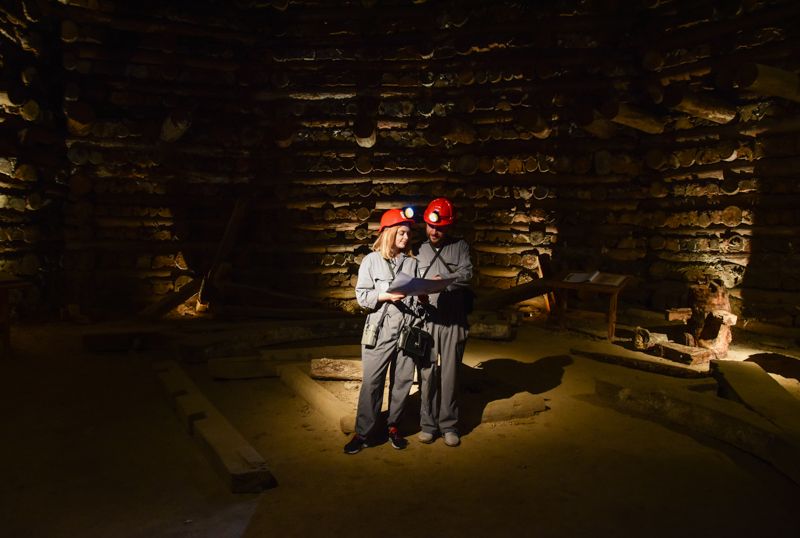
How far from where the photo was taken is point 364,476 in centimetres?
374

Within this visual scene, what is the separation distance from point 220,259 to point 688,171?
9.20 meters

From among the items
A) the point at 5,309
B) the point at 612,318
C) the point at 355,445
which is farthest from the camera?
the point at 612,318

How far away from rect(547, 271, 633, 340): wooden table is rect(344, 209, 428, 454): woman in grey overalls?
5.10 m

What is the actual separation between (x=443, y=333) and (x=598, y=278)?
5189 mm

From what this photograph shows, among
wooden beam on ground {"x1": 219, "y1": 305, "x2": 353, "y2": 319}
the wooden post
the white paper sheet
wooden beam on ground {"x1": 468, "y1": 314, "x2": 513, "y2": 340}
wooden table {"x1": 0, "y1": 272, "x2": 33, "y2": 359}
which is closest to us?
the white paper sheet

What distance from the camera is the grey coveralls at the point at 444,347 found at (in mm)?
4363

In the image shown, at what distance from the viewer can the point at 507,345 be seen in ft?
26.4

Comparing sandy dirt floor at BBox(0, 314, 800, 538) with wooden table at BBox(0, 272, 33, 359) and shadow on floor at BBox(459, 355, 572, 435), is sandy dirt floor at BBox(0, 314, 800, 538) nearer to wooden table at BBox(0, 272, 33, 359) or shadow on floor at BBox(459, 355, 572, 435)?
shadow on floor at BBox(459, 355, 572, 435)

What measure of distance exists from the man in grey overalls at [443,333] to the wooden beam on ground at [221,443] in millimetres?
1425

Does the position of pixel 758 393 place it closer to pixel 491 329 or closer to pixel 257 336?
pixel 491 329

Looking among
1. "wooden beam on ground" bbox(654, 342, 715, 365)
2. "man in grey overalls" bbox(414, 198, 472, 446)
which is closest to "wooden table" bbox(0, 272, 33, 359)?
"man in grey overalls" bbox(414, 198, 472, 446)

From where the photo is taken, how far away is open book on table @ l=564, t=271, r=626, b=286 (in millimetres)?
8422

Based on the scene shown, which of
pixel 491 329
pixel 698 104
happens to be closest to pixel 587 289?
pixel 491 329

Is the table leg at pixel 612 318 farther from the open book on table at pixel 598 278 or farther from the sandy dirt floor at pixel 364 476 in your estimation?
the sandy dirt floor at pixel 364 476
